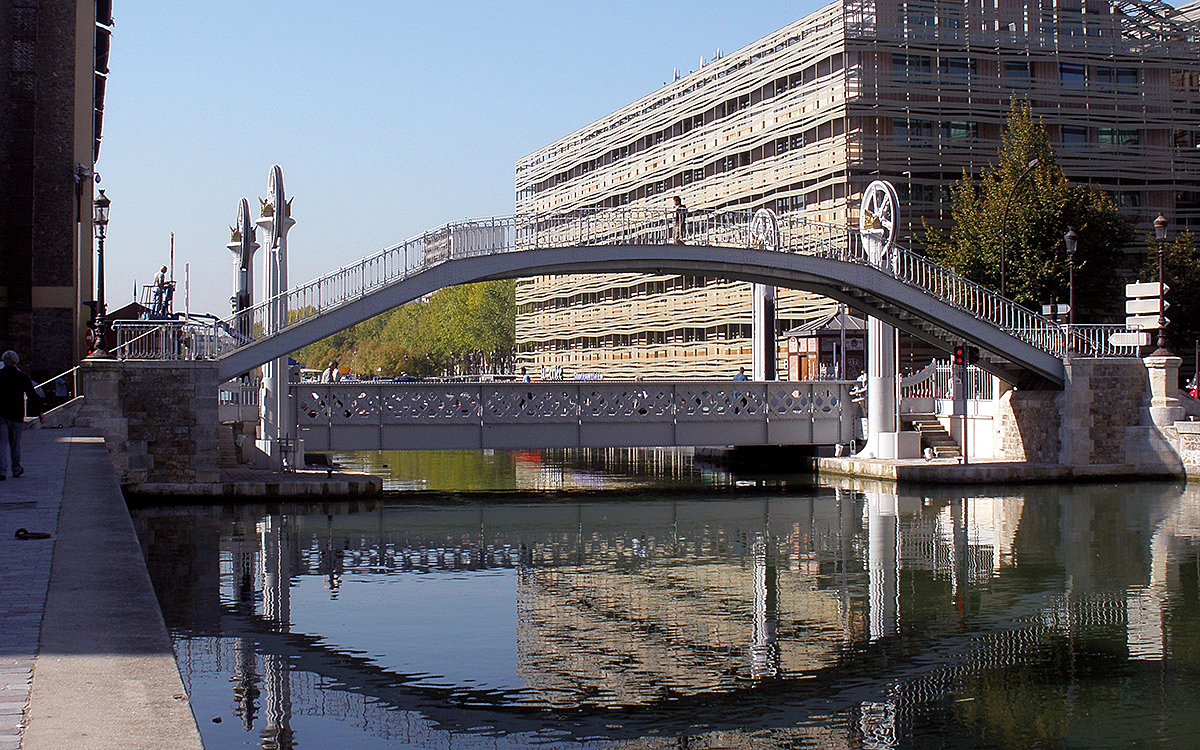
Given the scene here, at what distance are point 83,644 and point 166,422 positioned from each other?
20403 mm

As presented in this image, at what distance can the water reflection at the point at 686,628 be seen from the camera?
10.6m

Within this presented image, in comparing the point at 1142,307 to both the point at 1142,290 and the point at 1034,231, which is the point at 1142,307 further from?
the point at 1034,231

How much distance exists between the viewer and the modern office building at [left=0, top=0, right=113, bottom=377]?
32.5 meters

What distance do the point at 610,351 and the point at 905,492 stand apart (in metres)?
52.1

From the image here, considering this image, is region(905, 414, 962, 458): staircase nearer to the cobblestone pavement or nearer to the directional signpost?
the directional signpost

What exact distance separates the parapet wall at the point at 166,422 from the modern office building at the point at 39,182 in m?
8.01

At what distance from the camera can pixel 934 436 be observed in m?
35.8

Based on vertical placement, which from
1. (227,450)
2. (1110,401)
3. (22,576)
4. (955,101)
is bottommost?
(22,576)

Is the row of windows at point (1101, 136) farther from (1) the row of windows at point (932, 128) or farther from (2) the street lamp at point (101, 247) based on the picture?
(2) the street lamp at point (101, 247)

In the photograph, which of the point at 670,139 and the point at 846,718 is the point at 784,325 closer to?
the point at 670,139

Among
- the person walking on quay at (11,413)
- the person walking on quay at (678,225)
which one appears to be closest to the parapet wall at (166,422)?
the person walking on quay at (11,413)

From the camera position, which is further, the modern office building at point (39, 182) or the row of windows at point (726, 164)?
the row of windows at point (726, 164)

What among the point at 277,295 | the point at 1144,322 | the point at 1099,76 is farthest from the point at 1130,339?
the point at 1099,76

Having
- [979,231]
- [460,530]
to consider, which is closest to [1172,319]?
[979,231]
